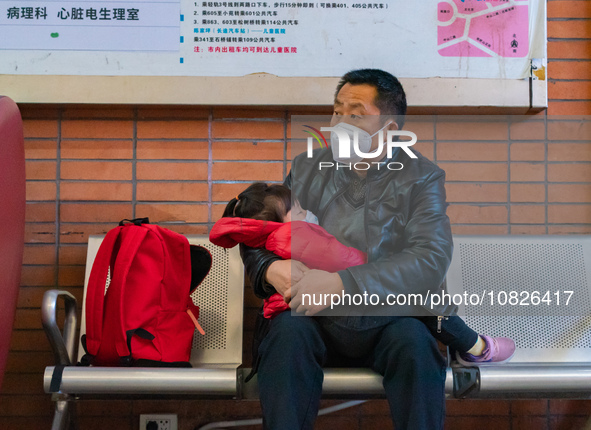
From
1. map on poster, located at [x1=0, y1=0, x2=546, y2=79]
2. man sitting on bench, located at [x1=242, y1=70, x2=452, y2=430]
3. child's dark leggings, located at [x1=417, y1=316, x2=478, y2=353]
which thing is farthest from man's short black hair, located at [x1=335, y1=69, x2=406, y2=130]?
child's dark leggings, located at [x1=417, y1=316, x2=478, y2=353]

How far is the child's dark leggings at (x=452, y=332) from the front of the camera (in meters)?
1.48

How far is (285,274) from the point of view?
4.77ft

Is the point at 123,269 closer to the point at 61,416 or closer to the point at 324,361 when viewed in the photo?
the point at 61,416

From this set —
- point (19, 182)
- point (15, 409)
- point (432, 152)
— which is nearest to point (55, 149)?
point (19, 182)

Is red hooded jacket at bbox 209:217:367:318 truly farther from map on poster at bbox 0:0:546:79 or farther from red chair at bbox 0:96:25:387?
map on poster at bbox 0:0:546:79

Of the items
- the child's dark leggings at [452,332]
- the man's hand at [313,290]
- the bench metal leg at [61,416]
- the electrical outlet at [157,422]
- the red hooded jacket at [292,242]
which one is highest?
the red hooded jacket at [292,242]

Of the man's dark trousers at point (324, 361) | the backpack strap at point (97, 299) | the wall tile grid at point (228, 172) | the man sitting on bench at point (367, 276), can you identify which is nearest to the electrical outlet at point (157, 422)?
the wall tile grid at point (228, 172)

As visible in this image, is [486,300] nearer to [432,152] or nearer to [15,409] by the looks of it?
[432,152]

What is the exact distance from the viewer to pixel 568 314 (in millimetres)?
→ 1838

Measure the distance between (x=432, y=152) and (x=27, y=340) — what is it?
1.62 m

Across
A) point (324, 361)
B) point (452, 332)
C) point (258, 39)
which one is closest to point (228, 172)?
point (258, 39)

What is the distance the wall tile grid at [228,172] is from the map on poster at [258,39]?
0.52ft

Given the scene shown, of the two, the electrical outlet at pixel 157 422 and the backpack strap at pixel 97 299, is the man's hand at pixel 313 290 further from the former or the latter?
the electrical outlet at pixel 157 422

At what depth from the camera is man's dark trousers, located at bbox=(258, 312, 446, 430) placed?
1.27 metres
